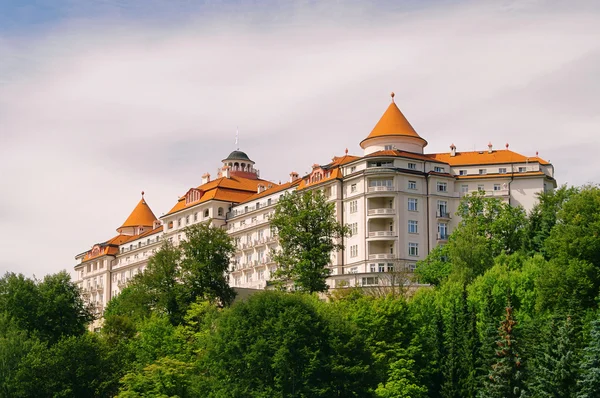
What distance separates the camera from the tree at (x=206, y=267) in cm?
10412

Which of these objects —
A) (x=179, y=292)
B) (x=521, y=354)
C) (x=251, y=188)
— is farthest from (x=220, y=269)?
(x=251, y=188)

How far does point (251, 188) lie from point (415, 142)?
32.5 metres

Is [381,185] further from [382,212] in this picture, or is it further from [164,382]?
[164,382]

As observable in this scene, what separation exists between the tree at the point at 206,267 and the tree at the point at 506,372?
111 ft

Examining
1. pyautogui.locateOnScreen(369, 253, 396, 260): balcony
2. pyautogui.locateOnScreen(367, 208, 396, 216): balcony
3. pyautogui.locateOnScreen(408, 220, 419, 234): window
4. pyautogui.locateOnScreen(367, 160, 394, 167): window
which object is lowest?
pyautogui.locateOnScreen(369, 253, 396, 260): balcony

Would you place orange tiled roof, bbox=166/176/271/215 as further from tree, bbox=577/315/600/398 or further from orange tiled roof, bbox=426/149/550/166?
tree, bbox=577/315/600/398

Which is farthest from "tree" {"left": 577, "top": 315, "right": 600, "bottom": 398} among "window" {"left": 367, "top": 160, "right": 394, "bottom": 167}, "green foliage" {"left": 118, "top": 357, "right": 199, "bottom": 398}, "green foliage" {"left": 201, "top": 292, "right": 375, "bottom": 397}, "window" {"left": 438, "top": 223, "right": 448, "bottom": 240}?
"window" {"left": 367, "top": 160, "right": 394, "bottom": 167}

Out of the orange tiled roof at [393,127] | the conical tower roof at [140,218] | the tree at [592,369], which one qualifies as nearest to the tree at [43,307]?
the orange tiled roof at [393,127]

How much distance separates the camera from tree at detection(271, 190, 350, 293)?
4006 inches

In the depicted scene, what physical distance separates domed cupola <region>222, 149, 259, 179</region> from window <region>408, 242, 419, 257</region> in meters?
45.3

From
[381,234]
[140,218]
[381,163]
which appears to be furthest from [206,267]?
[140,218]

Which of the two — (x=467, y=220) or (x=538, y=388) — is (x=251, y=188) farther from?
(x=538, y=388)

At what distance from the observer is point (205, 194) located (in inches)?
5866

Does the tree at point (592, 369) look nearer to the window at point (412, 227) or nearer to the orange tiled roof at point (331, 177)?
the window at point (412, 227)
